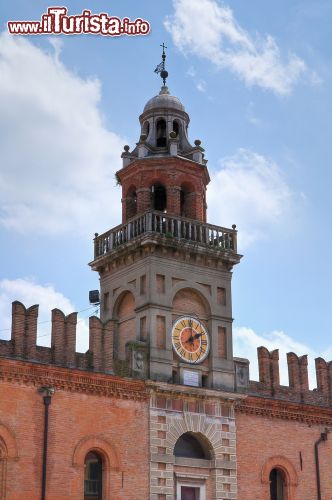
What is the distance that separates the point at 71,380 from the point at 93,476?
3.67 m

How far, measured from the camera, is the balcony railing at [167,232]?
3614 cm

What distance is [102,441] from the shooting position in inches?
1268

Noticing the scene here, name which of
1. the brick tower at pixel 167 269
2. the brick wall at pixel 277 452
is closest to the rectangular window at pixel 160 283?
the brick tower at pixel 167 269

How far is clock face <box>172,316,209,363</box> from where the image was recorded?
35.6 metres

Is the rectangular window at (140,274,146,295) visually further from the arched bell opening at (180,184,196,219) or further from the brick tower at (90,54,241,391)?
the arched bell opening at (180,184,196,219)

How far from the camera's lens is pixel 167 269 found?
3603 cm

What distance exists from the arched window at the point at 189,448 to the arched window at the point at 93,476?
11.2 ft

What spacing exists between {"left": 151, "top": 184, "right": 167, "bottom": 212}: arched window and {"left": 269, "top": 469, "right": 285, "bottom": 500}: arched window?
39.9 ft

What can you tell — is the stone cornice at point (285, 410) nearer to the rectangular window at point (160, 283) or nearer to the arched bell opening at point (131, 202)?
the rectangular window at point (160, 283)

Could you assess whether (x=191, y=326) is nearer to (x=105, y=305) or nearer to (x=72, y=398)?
(x=105, y=305)

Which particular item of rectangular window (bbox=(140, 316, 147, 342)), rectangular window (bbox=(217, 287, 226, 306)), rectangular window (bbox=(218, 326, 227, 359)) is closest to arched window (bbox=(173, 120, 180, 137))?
rectangular window (bbox=(217, 287, 226, 306))

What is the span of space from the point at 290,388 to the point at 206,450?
5454 millimetres

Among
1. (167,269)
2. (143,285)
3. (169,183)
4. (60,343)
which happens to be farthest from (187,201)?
(60,343)

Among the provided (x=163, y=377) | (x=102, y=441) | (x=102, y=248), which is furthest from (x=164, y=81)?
(x=102, y=441)
